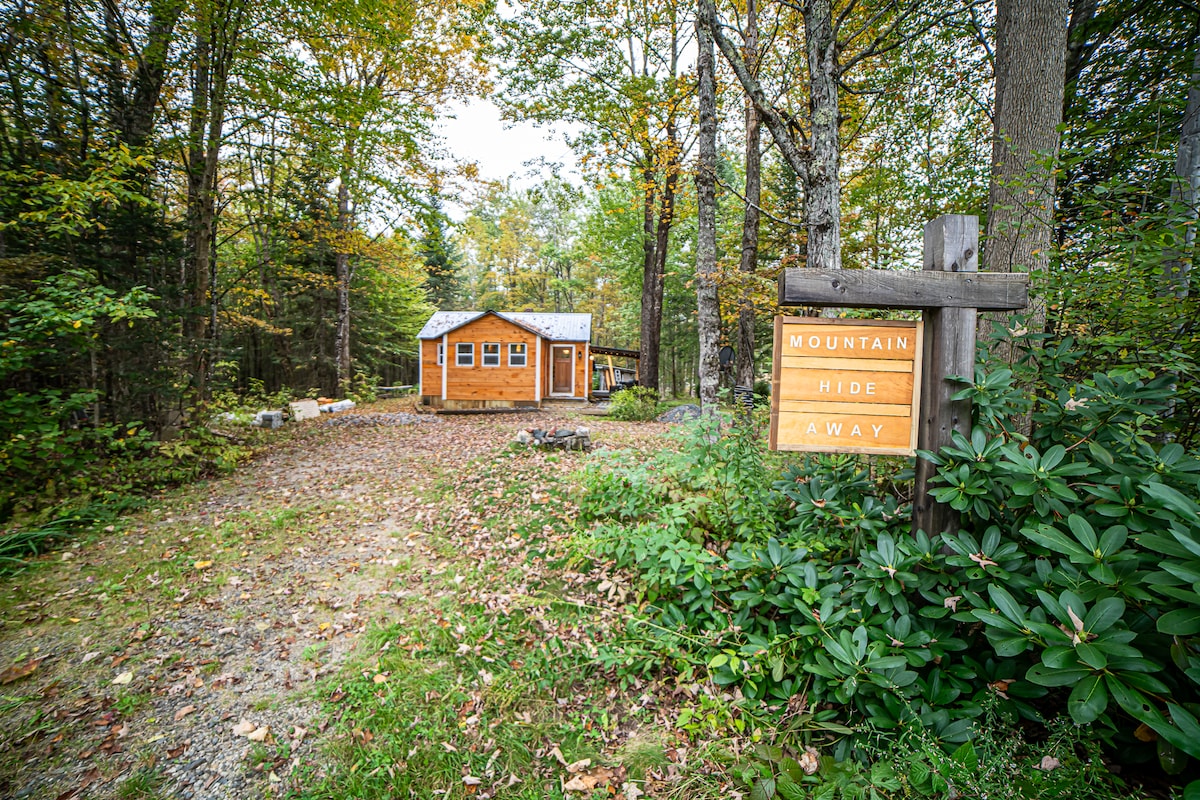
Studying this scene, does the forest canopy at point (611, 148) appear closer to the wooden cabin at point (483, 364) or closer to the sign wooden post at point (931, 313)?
the sign wooden post at point (931, 313)

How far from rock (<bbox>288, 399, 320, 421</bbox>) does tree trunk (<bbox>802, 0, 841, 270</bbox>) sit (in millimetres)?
12657

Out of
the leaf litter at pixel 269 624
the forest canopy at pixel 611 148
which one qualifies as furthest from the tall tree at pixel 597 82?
the leaf litter at pixel 269 624

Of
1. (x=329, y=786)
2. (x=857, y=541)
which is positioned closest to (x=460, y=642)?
(x=329, y=786)

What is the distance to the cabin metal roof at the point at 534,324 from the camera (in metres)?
15.7

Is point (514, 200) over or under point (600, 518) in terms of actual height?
over

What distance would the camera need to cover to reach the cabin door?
18562 mm

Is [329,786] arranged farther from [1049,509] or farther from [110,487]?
[110,487]

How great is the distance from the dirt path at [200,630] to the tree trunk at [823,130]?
488cm

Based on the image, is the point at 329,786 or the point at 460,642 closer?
the point at 329,786

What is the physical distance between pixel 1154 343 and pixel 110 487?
930 centimetres

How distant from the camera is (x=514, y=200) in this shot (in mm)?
30844

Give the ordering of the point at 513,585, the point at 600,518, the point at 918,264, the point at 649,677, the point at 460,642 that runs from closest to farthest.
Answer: the point at 649,677 < the point at 460,642 < the point at 513,585 < the point at 600,518 < the point at 918,264

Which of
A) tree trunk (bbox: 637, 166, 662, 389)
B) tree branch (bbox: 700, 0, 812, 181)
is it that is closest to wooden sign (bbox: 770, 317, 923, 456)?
tree branch (bbox: 700, 0, 812, 181)

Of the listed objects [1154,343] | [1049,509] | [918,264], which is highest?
[918,264]
